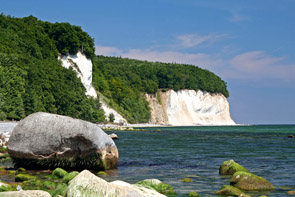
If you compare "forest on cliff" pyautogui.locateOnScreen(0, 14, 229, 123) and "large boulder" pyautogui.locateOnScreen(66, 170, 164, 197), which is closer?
"large boulder" pyautogui.locateOnScreen(66, 170, 164, 197)

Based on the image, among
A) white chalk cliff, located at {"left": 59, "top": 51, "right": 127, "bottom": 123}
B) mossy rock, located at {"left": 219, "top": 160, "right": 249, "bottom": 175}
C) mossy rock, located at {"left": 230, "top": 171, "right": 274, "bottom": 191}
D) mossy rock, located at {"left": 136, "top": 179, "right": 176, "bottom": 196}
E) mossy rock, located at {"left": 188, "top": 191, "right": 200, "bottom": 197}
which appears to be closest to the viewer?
mossy rock, located at {"left": 188, "top": 191, "right": 200, "bottom": 197}

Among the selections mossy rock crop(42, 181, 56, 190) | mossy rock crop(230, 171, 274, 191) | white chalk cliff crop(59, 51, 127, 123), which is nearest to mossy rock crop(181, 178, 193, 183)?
mossy rock crop(230, 171, 274, 191)

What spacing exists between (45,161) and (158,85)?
147865 millimetres

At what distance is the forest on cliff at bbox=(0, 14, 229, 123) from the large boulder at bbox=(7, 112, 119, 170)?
47285mm

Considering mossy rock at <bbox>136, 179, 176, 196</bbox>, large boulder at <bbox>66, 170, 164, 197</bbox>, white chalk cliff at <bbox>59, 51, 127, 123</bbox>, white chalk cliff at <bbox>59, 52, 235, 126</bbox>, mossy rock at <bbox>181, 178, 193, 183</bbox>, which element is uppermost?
white chalk cliff at <bbox>59, 51, 127, 123</bbox>

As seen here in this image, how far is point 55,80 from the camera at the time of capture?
288 ft

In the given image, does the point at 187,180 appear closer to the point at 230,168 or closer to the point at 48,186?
the point at 230,168

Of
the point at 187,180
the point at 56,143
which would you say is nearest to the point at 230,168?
the point at 187,180

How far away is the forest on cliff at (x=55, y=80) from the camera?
69.8 m

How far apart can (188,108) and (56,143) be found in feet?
481

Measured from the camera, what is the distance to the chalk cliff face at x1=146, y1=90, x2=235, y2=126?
156 m

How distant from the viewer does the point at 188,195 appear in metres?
13.2

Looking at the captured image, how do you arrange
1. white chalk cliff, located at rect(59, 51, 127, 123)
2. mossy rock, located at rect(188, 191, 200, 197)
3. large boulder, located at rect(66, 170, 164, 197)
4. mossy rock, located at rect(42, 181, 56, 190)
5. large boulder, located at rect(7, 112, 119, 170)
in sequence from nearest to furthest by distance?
1. large boulder, located at rect(66, 170, 164, 197)
2. mossy rock, located at rect(188, 191, 200, 197)
3. mossy rock, located at rect(42, 181, 56, 190)
4. large boulder, located at rect(7, 112, 119, 170)
5. white chalk cliff, located at rect(59, 51, 127, 123)

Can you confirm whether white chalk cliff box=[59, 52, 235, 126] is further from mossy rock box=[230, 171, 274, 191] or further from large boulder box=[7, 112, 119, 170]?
mossy rock box=[230, 171, 274, 191]
